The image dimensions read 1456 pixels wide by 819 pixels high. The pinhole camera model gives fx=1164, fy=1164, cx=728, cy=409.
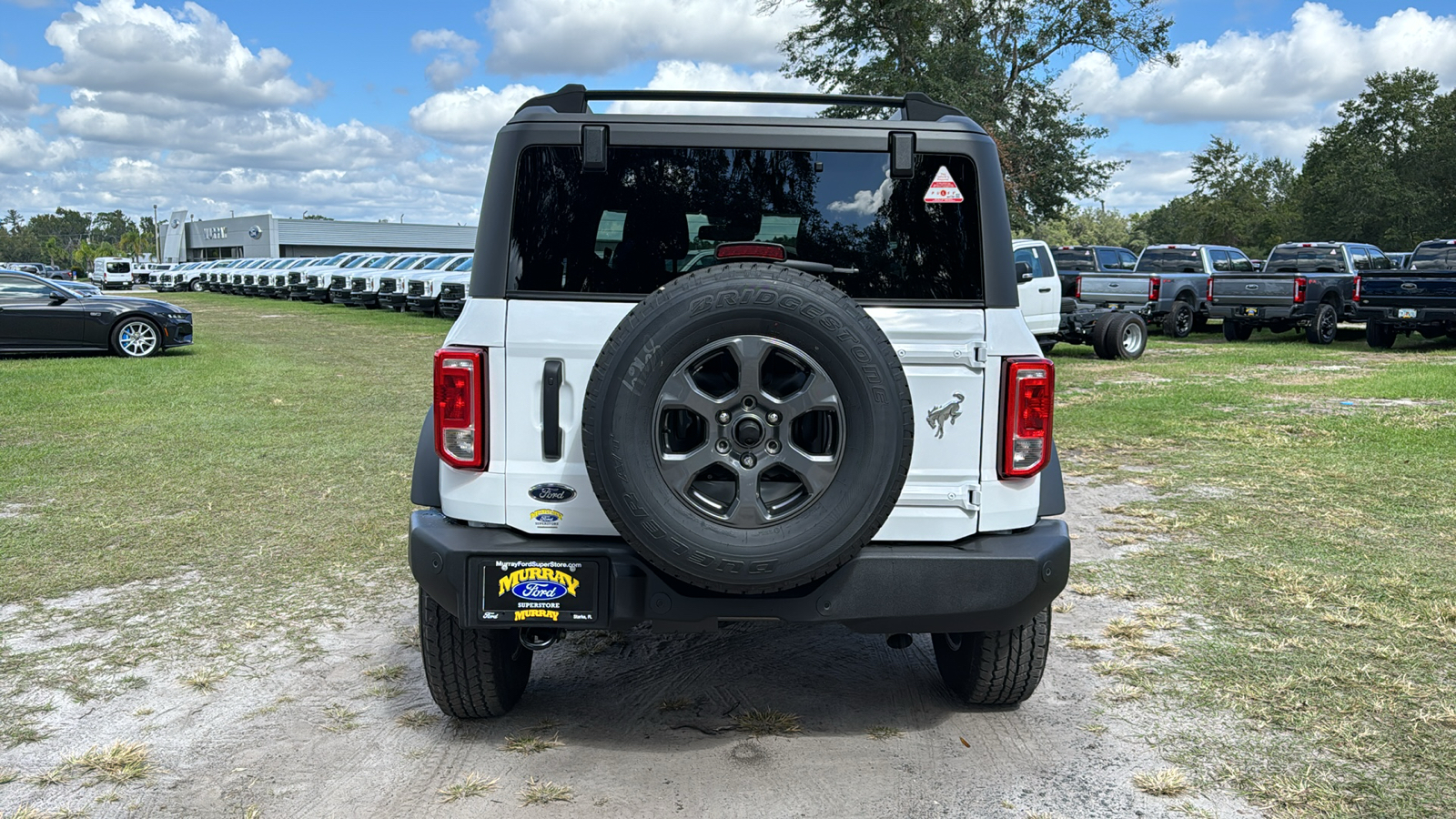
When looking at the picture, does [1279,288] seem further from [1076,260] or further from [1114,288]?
[1076,260]

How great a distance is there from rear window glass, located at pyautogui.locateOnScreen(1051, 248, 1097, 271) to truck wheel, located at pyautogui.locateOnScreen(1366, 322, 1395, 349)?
585 cm

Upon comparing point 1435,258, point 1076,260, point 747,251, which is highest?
point 1076,260

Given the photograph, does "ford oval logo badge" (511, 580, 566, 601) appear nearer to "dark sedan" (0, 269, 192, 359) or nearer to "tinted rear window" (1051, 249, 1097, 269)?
"dark sedan" (0, 269, 192, 359)

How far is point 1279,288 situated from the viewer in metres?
22.2

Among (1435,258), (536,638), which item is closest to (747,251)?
(536,638)

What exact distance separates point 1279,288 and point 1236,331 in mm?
1878

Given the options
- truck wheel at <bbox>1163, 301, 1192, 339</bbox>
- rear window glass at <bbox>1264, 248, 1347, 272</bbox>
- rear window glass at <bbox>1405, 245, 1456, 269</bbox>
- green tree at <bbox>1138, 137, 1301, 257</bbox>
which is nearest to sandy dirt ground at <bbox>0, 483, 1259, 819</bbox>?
rear window glass at <bbox>1405, 245, 1456, 269</bbox>

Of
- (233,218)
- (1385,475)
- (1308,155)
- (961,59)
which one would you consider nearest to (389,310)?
(961,59)

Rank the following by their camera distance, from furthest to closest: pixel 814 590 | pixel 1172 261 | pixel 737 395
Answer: pixel 1172 261
pixel 814 590
pixel 737 395

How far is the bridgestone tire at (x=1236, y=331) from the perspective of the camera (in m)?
23.8

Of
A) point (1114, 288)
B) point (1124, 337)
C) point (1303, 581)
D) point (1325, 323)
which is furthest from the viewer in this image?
point (1325, 323)

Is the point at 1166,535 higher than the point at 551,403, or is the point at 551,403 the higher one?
the point at 551,403

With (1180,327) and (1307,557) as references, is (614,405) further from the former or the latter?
(1180,327)

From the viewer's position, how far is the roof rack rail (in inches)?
155
